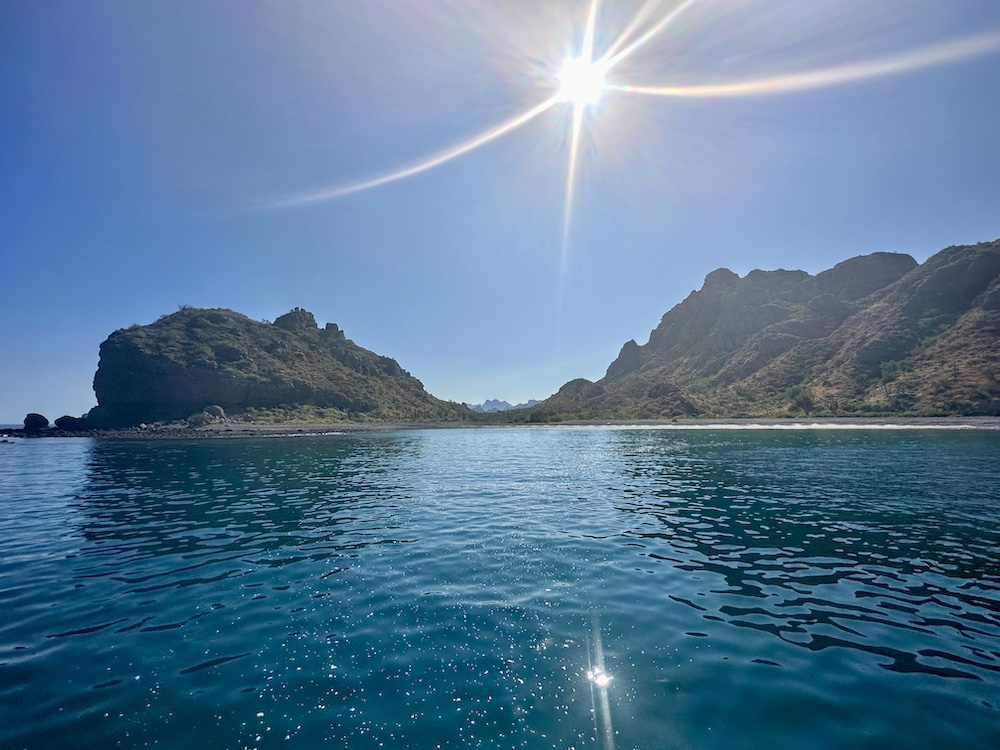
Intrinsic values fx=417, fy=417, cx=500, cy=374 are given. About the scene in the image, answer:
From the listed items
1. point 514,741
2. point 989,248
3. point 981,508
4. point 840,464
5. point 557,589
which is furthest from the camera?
point 989,248

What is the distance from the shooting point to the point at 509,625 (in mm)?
10258

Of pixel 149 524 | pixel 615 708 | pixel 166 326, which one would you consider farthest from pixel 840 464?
pixel 166 326

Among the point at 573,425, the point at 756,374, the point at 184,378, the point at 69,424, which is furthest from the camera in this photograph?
the point at 756,374

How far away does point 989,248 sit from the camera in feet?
485

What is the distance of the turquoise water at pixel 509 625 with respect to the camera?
6910 mm

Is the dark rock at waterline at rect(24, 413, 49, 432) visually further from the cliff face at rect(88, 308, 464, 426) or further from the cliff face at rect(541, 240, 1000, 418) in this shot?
the cliff face at rect(541, 240, 1000, 418)

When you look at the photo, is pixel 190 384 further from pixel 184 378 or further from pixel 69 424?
pixel 69 424

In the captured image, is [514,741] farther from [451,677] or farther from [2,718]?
[2,718]

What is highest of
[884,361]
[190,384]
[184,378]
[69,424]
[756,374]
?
[184,378]

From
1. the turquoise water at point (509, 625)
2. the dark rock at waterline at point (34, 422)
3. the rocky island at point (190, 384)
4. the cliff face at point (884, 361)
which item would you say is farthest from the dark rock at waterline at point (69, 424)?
the cliff face at point (884, 361)

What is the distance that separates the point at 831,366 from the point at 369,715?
186 metres

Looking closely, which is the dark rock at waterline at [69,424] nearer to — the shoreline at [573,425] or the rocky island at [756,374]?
the rocky island at [756,374]

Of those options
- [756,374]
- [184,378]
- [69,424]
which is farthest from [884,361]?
[69,424]

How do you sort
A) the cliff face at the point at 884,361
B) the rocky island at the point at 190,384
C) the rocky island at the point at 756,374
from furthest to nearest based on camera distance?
1. the rocky island at the point at 190,384
2. the rocky island at the point at 756,374
3. the cliff face at the point at 884,361
